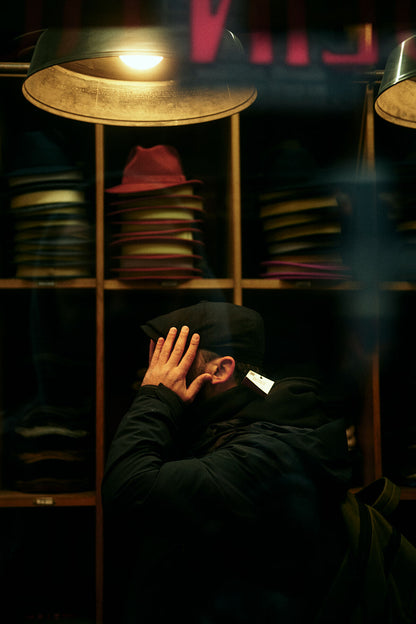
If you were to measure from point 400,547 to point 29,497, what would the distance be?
1.10 m

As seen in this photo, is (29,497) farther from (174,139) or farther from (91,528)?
(174,139)

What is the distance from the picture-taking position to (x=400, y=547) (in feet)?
3.53

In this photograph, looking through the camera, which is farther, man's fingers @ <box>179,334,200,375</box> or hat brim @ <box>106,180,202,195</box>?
hat brim @ <box>106,180,202,195</box>

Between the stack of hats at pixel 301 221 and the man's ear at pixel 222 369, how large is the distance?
20.6 inches

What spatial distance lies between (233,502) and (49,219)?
108 centimetres

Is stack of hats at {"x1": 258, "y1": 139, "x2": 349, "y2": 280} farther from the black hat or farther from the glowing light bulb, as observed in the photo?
the glowing light bulb

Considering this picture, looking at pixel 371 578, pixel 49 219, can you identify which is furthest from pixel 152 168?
pixel 371 578

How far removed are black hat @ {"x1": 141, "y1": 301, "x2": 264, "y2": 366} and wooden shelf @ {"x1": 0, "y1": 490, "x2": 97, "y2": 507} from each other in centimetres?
64

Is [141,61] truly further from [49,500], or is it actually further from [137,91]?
[49,500]

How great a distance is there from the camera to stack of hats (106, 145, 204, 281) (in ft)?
5.57

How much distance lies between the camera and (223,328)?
1.29m

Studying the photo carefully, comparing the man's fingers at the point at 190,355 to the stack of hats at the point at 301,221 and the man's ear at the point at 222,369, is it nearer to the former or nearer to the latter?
the man's ear at the point at 222,369

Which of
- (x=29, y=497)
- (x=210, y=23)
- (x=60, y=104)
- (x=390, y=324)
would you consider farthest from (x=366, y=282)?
(x=29, y=497)

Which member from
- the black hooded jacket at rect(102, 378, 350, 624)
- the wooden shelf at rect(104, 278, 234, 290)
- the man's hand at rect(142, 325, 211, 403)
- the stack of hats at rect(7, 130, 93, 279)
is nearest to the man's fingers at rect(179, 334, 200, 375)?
the man's hand at rect(142, 325, 211, 403)
